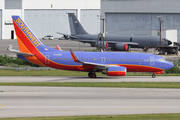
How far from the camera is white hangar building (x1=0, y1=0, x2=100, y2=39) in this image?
118500 millimetres

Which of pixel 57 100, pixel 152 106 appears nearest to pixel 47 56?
pixel 57 100

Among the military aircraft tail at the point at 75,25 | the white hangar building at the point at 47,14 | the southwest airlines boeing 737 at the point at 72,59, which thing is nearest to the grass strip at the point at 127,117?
the southwest airlines boeing 737 at the point at 72,59

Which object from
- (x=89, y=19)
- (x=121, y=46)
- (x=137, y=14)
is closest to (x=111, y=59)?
(x=121, y=46)

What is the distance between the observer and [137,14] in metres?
115

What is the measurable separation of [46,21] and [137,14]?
36078 millimetres

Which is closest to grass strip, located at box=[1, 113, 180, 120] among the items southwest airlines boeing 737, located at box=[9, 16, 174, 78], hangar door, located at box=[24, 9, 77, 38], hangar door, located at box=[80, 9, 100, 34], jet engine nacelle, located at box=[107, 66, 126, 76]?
jet engine nacelle, located at box=[107, 66, 126, 76]

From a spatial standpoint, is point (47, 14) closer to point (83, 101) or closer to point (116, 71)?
point (116, 71)

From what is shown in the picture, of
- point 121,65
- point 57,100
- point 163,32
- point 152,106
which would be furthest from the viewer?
point 163,32

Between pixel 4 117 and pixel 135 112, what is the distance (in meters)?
7.48

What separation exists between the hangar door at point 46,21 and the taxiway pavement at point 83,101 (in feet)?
319

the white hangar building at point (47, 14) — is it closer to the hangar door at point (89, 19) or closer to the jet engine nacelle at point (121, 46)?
the hangar door at point (89, 19)

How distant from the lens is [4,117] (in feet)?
55.0

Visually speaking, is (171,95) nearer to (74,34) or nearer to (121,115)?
(121,115)

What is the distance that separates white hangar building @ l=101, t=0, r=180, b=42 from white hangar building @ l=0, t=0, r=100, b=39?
11.7 meters
